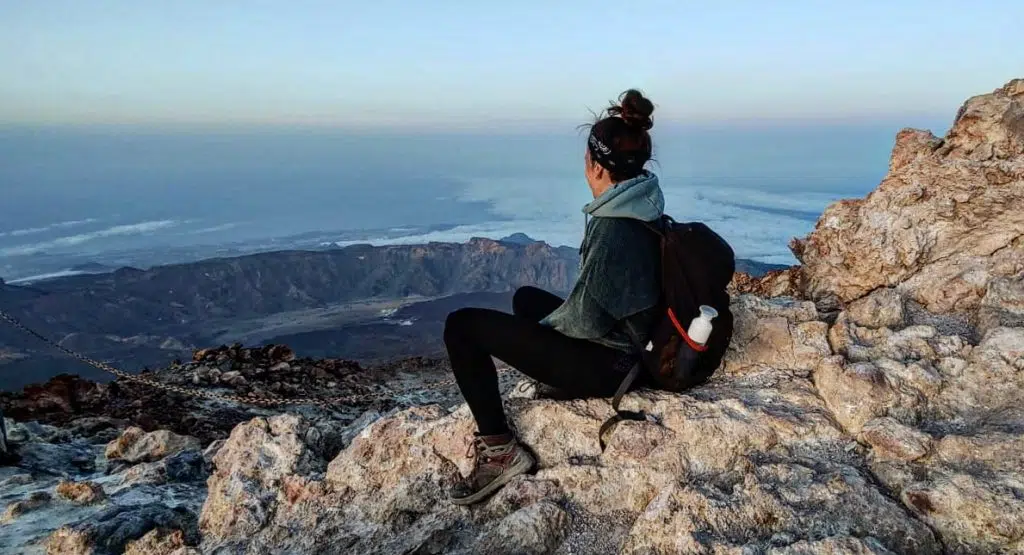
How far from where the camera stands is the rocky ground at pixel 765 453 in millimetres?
3570

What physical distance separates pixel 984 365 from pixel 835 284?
2.08m

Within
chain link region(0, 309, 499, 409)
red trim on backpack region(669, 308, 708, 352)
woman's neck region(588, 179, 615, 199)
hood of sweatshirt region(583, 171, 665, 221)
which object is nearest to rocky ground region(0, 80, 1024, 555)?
red trim on backpack region(669, 308, 708, 352)

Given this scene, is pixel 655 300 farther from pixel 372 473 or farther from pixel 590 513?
pixel 372 473

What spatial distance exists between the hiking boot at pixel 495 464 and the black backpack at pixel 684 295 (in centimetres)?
75

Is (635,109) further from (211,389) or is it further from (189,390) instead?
(211,389)

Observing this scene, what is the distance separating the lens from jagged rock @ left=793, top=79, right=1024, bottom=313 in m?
5.70

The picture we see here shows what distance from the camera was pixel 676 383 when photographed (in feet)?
14.2

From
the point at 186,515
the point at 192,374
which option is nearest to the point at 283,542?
the point at 186,515

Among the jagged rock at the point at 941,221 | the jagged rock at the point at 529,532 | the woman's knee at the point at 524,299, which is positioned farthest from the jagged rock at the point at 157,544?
the jagged rock at the point at 941,221

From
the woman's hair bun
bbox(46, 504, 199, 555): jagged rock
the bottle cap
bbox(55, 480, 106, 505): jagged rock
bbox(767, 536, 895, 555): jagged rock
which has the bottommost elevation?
bbox(55, 480, 106, 505): jagged rock

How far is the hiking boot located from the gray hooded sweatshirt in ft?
2.87

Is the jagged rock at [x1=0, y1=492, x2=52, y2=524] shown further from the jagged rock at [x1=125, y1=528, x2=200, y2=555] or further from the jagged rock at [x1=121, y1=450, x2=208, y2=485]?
the jagged rock at [x1=125, y1=528, x2=200, y2=555]

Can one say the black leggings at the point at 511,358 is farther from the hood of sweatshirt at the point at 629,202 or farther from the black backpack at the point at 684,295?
the hood of sweatshirt at the point at 629,202

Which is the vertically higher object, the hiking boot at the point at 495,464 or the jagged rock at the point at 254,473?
the hiking boot at the point at 495,464
